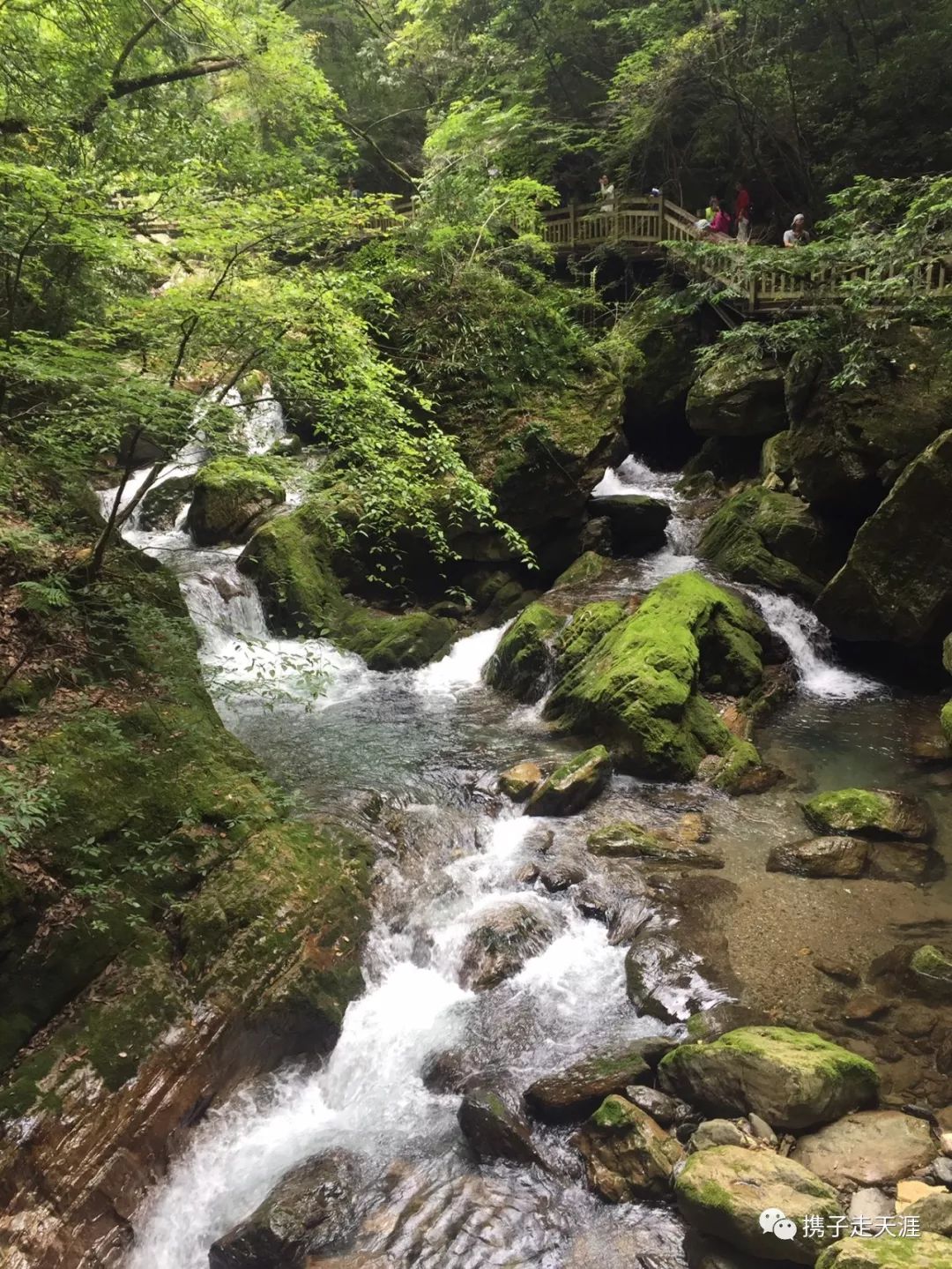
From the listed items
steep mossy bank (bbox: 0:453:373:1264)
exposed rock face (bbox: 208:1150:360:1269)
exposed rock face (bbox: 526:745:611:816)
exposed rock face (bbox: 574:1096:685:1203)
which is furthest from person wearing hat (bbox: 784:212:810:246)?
exposed rock face (bbox: 208:1150:360:1269)

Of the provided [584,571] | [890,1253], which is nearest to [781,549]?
[584,571]

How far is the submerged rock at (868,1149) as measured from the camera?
14.6 ft

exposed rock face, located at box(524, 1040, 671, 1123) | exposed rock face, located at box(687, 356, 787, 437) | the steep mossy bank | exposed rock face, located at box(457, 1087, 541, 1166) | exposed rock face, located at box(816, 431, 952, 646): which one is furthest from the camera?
exposed rock face, located at box(687, 356, 787, 437)

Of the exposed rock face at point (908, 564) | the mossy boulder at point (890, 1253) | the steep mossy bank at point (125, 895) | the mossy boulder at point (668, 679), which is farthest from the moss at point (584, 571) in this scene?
the mossy boulder at point (890, 1253)

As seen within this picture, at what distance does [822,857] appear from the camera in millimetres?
7754

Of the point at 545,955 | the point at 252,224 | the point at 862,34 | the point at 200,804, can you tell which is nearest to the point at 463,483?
the point at 252,224

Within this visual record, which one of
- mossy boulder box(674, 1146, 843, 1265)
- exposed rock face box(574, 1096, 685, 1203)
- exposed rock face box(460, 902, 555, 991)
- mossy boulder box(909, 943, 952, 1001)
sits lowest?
mossy boulder box(909, 943, 952, 1001)

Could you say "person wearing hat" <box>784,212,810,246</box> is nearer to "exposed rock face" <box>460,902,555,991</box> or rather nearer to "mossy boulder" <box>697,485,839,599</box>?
"mossy boulder" <box>697,485,839,599</box>

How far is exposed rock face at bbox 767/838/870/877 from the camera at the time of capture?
7668 mm

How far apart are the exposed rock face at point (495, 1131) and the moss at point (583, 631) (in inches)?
276

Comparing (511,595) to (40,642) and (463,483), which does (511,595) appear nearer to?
(463,483)

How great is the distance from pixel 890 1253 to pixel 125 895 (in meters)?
5.20

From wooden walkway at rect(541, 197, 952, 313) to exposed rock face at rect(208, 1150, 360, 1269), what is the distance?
12.2m

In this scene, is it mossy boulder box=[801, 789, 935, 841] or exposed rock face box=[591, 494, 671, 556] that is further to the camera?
exposed rock face box=[591, 494, 671, 556]
